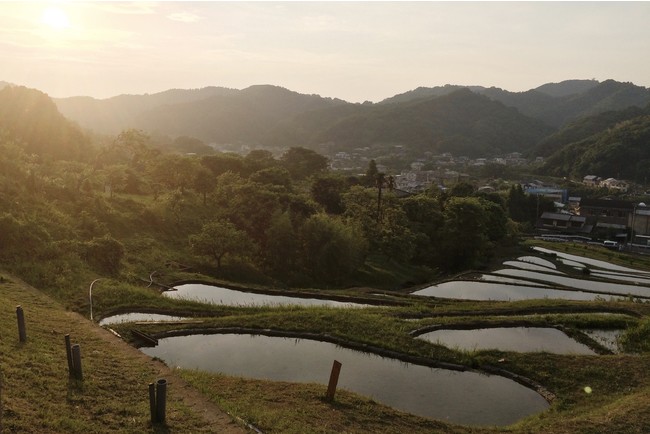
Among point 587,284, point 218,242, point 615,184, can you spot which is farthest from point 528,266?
point 615,184

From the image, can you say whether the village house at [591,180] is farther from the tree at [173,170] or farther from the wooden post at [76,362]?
the wooden post at [76,362]

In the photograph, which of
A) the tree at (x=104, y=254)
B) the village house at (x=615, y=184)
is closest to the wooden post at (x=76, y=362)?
the tree at (x=104, y=254)

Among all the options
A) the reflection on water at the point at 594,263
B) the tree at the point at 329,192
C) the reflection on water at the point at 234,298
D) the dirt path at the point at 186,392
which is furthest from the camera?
the tree at the point at 329,192

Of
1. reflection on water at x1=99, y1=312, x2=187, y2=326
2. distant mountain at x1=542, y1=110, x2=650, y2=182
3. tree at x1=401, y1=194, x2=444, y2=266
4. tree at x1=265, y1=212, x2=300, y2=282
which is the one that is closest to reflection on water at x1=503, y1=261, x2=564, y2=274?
tree at x1=401, y1=194, x2=444, y2=266

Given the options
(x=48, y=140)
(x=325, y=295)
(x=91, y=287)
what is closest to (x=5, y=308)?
(x=91, y=287)

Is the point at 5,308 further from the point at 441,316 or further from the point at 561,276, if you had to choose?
the point at 561,276

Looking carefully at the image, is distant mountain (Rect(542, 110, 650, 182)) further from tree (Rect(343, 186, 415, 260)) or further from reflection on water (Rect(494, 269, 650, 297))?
reflection on water (Rect(494, 269, 650, 297))
